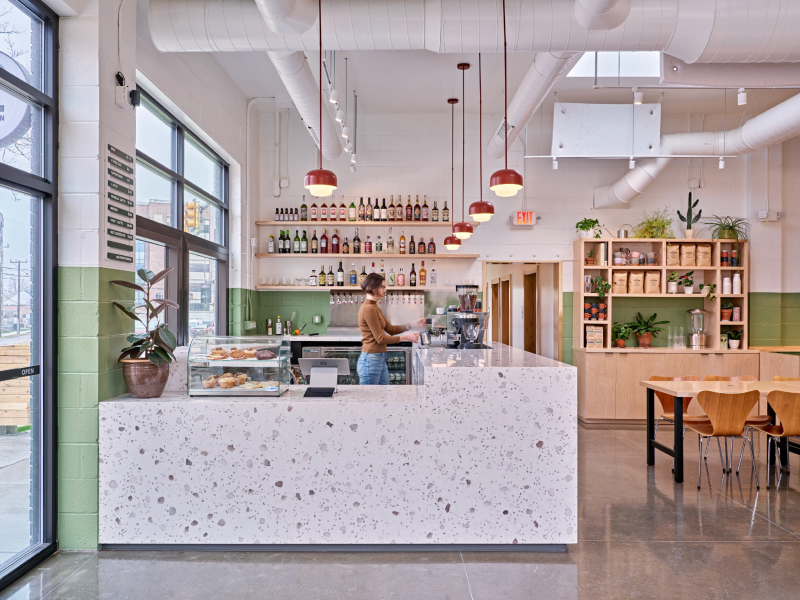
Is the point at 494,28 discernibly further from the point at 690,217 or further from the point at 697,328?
the point at 697,328

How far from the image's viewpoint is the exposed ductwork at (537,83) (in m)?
4.70

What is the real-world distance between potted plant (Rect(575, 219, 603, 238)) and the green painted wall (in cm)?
583

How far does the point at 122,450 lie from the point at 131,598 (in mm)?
879

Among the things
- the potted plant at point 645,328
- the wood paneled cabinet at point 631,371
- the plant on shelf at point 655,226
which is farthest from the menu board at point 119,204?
the potted plant at point 645,328

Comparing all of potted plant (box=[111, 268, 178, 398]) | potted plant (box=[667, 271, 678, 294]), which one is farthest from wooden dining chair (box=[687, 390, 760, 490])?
potted plant (box=[111, 268, 178, 398])

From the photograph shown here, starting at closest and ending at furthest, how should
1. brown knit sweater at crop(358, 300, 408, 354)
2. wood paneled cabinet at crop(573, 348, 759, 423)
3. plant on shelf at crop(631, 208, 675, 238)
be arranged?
brown knit sweater at crop(358, 300, 408, 354) → wood paneled cabinet at crop(573, 348, 759, 423) → plant on shelf at crop(631, 208, 675, 238)

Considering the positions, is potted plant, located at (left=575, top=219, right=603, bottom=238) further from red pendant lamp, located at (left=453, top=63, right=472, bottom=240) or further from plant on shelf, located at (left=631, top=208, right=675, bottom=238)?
red pendant lamp, located at (left=453, top=63, right=472, bottom=240)

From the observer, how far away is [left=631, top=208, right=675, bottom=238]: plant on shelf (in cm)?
758

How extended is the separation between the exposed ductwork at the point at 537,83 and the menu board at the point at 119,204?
10.4ft

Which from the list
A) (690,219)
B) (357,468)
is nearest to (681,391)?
(357,468)

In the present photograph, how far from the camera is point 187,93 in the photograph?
5.29 metres

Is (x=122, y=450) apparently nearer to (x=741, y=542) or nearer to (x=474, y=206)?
(x=474, y=206)

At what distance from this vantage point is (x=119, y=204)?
3.66 metres

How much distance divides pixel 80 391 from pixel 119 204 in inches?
45.8
